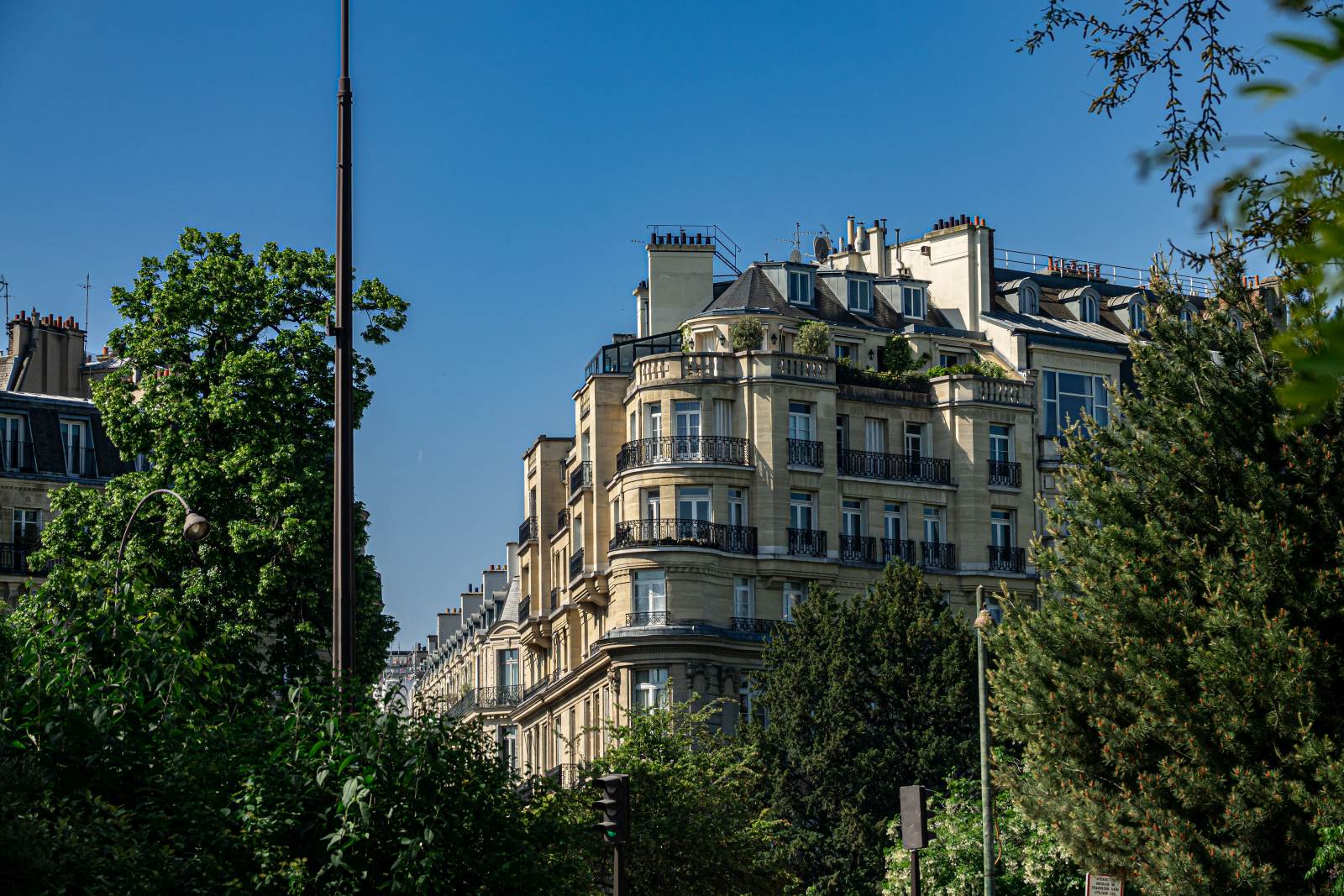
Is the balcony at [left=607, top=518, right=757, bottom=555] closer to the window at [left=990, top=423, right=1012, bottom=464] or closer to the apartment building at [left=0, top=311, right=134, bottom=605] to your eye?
the window at [left=990, top=423, right=1012, bottom=464]

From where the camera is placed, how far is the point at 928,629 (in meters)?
53.3

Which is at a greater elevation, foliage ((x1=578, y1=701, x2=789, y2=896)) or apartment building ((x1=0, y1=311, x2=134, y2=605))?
apartment building ((x1=0, y1=311, x2=134, y2=605))

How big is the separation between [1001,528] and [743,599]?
10838mm

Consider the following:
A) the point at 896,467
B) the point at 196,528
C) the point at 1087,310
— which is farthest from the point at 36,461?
the point at 196,528

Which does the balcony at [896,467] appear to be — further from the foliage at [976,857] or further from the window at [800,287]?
the foliage at [976,857]

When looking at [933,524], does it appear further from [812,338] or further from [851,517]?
[812,338]

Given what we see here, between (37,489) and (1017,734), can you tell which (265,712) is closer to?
(1017,734)

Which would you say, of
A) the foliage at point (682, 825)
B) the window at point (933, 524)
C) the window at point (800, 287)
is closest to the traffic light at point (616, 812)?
the foliage at point (682, 825)

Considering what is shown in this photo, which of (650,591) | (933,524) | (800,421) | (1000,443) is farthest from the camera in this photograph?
(1000,443)

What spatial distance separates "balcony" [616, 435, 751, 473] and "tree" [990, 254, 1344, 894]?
1437 inches

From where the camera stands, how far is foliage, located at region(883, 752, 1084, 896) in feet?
128

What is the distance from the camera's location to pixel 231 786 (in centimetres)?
1672

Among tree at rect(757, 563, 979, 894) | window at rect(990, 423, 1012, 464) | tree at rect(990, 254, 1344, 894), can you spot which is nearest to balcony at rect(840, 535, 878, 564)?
window at rect(990, 423, 1012, 464)

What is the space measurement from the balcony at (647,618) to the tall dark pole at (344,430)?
45.1 m
